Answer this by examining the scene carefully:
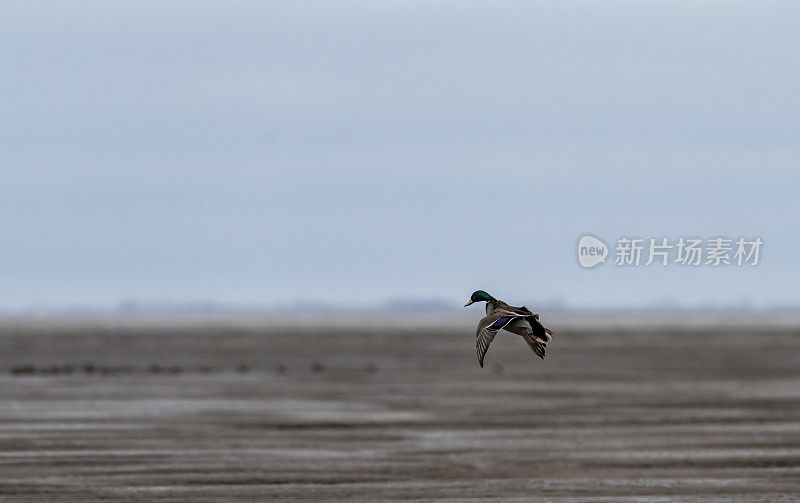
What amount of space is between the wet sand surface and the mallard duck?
418 inches

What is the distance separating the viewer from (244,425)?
3309 cm

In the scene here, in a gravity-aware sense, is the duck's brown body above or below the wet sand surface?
above

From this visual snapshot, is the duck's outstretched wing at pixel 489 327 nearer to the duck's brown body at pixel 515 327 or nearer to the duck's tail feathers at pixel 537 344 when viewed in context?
the duck's brown body at pixel 515 327

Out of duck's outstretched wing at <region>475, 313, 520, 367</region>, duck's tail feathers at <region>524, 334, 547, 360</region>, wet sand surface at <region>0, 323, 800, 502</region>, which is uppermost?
duck's outstretched wing at <region>475, 313, 520, 367</region>

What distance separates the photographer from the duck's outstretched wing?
1055cm

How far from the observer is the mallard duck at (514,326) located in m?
10.3

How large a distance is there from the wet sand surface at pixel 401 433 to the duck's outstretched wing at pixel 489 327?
1063cm

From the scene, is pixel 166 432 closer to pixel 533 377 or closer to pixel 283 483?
pixel 283 483

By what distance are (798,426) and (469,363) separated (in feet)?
111

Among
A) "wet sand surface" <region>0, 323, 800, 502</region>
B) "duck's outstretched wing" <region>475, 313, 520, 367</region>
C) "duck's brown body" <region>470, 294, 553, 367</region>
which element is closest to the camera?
"duck's brown body" <region>470, 294, 553, 367</region>

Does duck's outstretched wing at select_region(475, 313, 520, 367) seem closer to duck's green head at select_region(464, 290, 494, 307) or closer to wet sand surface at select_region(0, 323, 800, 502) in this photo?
duck's green head at select_region(464, 290, 494, 307)

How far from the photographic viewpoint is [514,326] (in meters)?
10.5


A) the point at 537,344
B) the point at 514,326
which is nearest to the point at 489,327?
the point at 514,326

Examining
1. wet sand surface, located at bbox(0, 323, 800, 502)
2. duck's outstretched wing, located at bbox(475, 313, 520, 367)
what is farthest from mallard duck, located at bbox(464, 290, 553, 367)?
Result: wet sand surface, located at bbox(0, 323, 800, 502)
